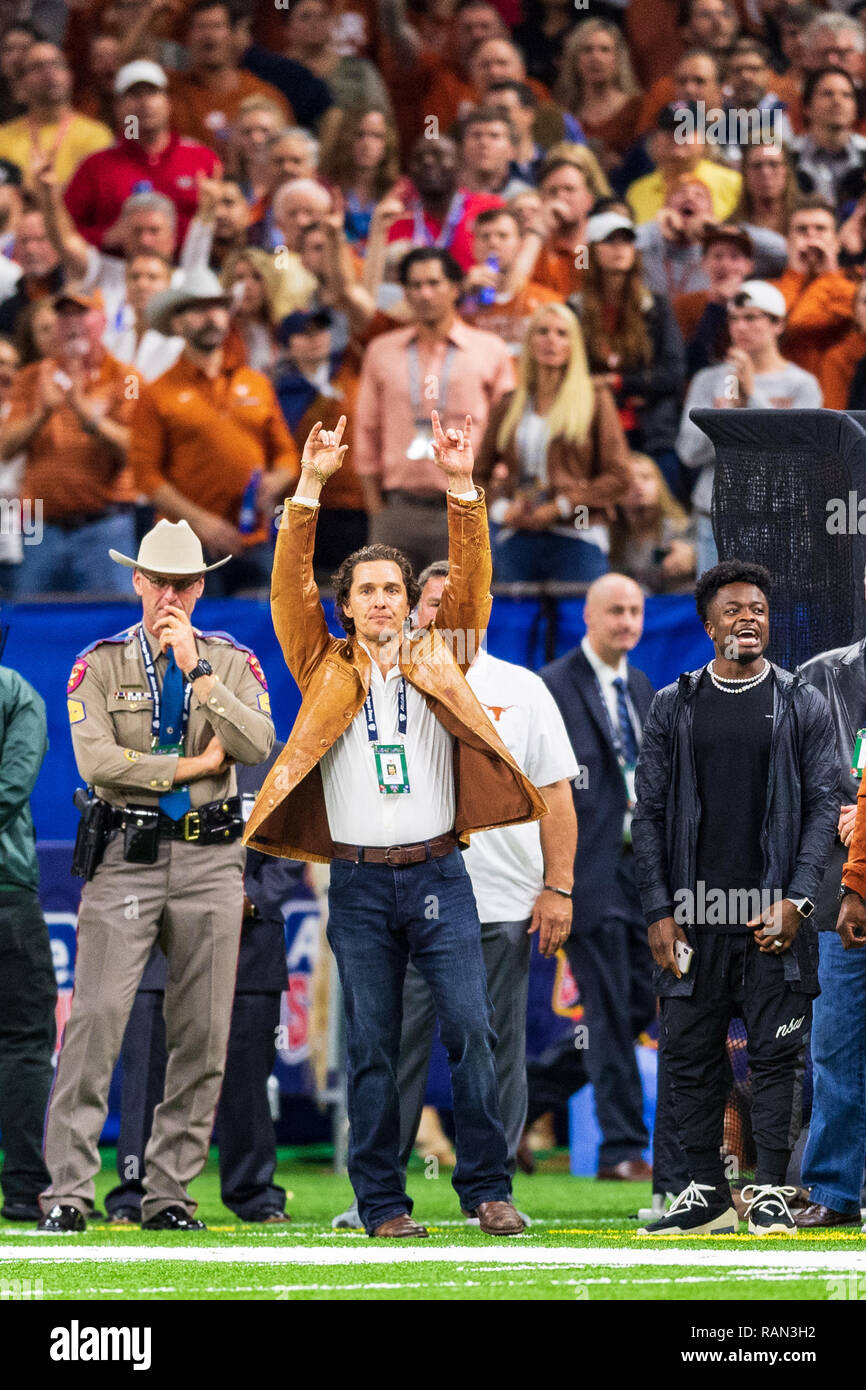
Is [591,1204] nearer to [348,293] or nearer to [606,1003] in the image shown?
[606,1003]

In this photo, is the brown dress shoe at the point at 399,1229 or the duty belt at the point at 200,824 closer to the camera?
the brown dress shoe at the point at 399,1229

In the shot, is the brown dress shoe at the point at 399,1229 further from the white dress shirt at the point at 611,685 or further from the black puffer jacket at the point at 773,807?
the white dress shirt at the point at 611,685

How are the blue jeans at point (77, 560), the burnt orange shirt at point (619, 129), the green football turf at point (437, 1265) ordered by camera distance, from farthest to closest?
the burnt orange shirt at point (619, 129) < the blue jeans at point (77, 560) < the green football turf at point (437, 1265)

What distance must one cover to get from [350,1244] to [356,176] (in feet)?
28.6

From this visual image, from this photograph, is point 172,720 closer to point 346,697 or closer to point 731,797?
point 346,697

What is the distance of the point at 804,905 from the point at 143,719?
8.08 ft

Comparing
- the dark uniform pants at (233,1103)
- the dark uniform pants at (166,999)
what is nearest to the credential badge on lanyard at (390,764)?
the dark uniform pants at (166,999)

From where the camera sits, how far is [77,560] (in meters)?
12.0

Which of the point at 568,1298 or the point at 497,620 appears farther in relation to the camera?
the point at 497,620

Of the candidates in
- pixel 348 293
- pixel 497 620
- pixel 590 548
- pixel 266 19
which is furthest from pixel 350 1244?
pixel 266 19

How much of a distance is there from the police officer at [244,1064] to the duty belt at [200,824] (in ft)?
0.98

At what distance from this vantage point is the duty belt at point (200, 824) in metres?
7.78

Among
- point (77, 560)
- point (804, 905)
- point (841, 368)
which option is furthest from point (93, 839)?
point (841, 368)
